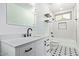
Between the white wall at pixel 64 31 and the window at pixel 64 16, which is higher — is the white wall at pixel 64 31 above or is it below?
below

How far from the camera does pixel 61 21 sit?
180cm

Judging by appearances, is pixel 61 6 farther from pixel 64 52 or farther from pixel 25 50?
pixel 64 52

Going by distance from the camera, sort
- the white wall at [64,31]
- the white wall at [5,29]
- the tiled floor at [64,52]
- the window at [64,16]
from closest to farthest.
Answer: the white wall at [5,29]
the window at [64,16]
the white wall at [64,31]
the tiled floor at [64,52]

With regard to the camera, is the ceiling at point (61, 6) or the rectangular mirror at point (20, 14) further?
the ceiling at point (61, 6)

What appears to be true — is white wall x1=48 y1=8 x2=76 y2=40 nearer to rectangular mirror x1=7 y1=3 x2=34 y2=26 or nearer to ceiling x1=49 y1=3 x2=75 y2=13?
ceiling x1=49 y1=3 x2=75 y2=13

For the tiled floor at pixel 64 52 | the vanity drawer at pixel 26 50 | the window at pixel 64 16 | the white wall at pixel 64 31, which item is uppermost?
the window at pixel 64 16

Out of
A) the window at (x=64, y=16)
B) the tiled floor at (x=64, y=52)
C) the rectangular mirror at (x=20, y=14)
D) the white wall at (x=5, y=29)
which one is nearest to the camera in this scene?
the white wall at (x=5, y=29)

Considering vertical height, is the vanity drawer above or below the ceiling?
below

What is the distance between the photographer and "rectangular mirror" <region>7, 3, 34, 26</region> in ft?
4.37

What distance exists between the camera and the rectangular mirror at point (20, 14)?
1331 mm

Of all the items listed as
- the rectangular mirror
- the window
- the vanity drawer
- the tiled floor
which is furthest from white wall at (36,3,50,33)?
the vanity drawer

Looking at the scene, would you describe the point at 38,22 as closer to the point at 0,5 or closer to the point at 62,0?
the point at 62,0

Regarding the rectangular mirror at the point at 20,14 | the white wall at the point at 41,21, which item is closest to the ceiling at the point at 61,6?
the white wall at the point at 41,21

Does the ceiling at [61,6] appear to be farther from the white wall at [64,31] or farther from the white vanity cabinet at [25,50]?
the white vanity cabinet at [25,50]
